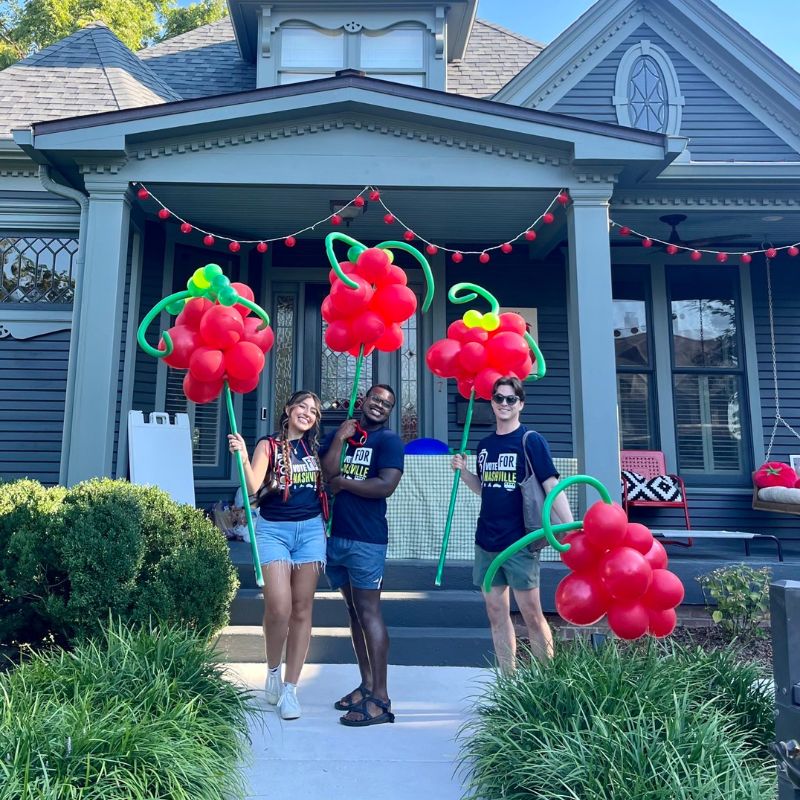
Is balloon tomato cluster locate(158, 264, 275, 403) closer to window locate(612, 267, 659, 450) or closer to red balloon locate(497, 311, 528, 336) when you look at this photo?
red balloon locate(497, 311, 528, 336)

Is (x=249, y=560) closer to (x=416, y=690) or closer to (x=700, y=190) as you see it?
(x=416, y=690)

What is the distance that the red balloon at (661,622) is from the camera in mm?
2869

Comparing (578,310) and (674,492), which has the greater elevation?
(578,310)

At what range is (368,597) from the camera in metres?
3.30

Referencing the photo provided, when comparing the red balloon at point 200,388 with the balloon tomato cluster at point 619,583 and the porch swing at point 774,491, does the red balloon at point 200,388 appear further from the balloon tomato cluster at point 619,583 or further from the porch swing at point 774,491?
the porch swing at point 774,491

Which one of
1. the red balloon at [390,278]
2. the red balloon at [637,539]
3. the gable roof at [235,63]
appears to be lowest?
the red balloon at [637,539]

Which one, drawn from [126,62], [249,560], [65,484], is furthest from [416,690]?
[126,62]

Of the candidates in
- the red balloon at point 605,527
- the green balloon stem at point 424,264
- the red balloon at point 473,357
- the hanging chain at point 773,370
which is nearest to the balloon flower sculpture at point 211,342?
the green balloon stem at point 424,264

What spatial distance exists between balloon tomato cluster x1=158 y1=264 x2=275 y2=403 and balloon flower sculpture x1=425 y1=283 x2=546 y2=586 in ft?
3.53

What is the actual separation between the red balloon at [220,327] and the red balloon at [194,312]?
0.14 feet

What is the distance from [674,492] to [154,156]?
5695 millimetres

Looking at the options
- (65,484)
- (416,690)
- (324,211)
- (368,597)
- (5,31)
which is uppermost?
(5,31)

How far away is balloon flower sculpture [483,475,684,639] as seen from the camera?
2.80 meters

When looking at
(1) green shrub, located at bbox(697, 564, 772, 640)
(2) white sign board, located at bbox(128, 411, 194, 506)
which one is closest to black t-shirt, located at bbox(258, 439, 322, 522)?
(2) white sign board, located at bbox(128, 411, 194, 506)
